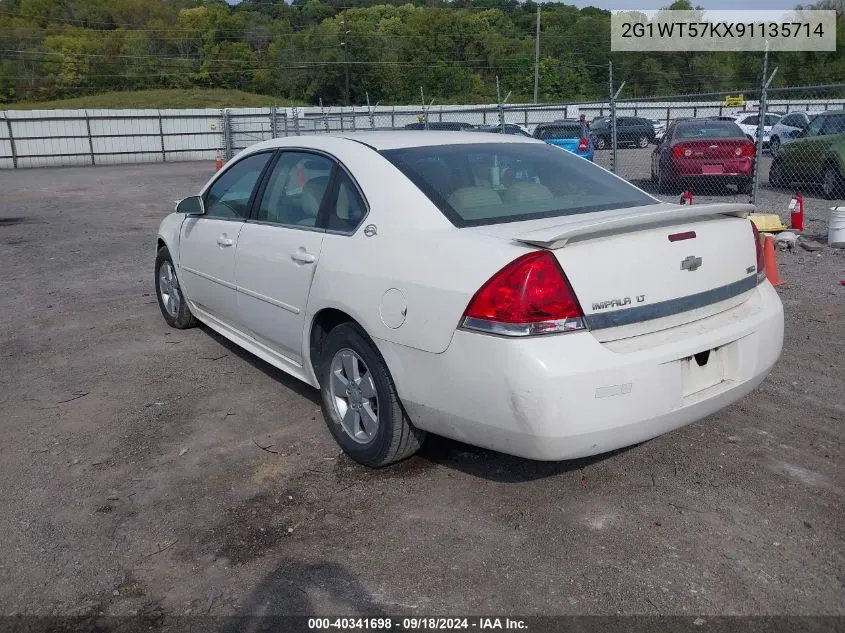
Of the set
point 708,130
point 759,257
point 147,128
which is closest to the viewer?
point 759,257

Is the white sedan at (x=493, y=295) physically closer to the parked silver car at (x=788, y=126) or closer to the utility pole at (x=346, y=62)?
the parked silver car at (x=788, y=126)

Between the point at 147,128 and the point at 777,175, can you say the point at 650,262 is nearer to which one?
the point at 777,175

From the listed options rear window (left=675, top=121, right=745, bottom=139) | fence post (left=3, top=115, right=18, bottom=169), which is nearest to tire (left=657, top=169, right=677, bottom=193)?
rear window (left=675, top=121, right=745, bottom=139)

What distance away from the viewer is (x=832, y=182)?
12.9 meters

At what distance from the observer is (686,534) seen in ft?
10.1

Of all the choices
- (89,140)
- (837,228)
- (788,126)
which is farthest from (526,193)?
(89,140)

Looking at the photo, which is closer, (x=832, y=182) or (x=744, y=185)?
(x=832, y=182)

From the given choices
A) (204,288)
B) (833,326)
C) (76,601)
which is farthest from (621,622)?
(833,326)

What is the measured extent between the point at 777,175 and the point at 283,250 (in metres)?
13.4

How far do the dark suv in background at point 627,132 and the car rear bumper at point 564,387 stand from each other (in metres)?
24.0

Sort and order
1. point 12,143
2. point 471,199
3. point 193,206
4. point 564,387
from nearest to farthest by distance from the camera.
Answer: point 564,387 → point 471,199 → point 193,206 → point 12,143

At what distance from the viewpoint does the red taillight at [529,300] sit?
9.46 feet

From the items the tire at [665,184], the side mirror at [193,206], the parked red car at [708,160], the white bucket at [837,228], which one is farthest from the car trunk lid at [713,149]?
the side mirror at [193,206]

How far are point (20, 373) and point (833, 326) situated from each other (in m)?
5.87
